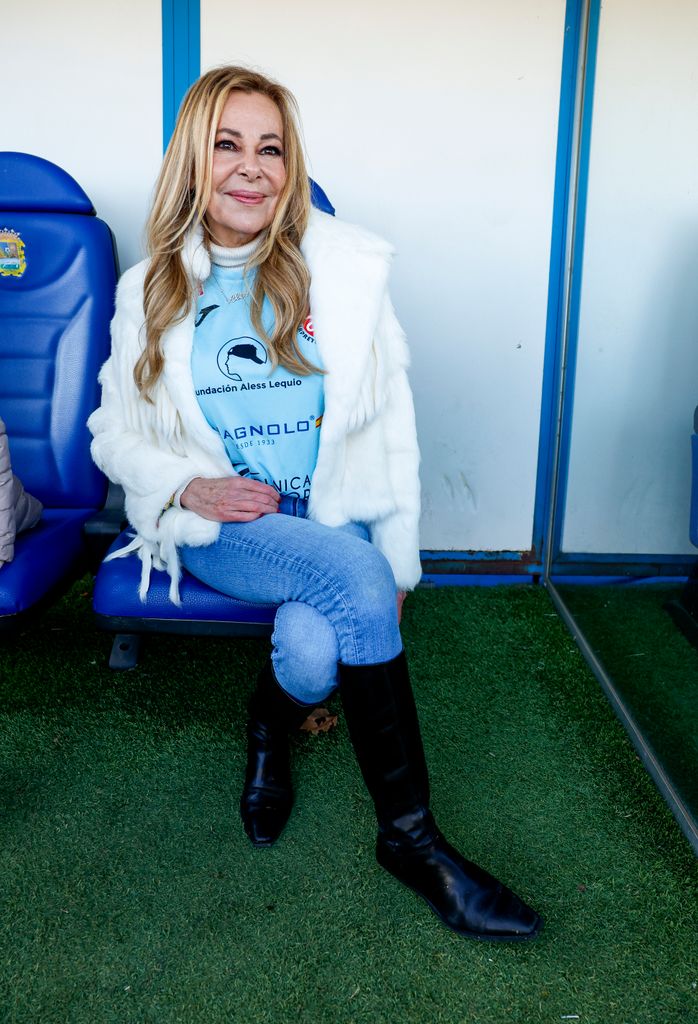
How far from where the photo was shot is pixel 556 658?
2262 millimetres

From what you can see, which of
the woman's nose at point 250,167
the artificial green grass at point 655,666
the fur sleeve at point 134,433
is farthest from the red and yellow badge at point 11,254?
the artificial green grass at point 655,666

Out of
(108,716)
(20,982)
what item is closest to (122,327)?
(108,716)

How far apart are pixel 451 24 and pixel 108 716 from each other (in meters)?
1.95

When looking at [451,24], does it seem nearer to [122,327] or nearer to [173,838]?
[122,327]

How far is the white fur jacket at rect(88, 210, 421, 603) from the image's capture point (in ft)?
5.32

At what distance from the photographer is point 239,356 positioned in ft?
5.39

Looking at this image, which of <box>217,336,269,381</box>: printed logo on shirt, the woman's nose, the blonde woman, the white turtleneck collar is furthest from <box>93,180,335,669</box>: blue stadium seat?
the woman's nose

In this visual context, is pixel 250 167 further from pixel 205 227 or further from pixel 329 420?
pixel 329 420

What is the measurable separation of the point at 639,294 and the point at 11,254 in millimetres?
1427

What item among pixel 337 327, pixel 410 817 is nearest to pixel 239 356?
pixel 337 327

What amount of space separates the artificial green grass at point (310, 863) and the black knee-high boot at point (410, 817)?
0.12 feet

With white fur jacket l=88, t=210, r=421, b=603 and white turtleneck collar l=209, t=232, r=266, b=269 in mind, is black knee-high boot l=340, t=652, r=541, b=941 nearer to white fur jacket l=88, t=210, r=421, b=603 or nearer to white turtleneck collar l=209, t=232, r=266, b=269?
white fur jacket l=88, t=210, r=421, b=603

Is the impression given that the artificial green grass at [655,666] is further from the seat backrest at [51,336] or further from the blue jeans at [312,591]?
the seat backrest at [51,336]

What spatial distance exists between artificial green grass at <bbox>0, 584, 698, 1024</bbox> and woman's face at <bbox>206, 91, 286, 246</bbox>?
1049mm
